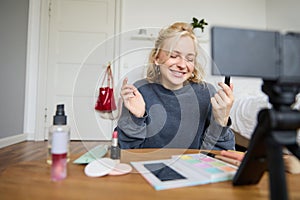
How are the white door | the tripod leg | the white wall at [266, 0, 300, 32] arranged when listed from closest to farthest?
the tripod leg → the white wall at [266, 0, 300, 32] → the white door

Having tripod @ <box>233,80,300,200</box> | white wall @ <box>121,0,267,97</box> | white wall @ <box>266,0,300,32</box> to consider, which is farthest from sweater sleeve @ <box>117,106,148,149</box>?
white wall @ <box>266,0,300,32</box>

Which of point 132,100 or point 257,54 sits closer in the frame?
point 257,54

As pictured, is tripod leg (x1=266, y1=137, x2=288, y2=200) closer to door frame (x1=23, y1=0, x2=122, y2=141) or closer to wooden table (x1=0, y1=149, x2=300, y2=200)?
wooden table (x1=0, y1=149, x2=300, y2=200)

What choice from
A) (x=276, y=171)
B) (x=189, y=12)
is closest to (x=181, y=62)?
(x=276, y=171)

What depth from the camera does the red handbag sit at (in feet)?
1.94

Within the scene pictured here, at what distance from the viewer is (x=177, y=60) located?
61cm

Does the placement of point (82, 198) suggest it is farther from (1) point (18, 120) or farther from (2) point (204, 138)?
(1) point (18, 120)

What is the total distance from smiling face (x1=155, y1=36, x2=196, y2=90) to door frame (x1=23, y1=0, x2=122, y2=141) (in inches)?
86.9

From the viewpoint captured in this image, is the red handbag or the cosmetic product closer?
the cosmetic product

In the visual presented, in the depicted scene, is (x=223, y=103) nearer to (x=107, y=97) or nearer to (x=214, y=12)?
(x=107, y=97)

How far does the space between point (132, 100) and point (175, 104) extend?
0.20m

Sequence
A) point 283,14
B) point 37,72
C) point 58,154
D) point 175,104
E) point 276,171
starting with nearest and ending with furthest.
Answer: point 276,171 → point 58,154 → point 175,104 → point 37,72 → point 283,14

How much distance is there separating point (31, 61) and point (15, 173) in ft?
8.17

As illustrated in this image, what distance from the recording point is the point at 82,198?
0.29 meters
